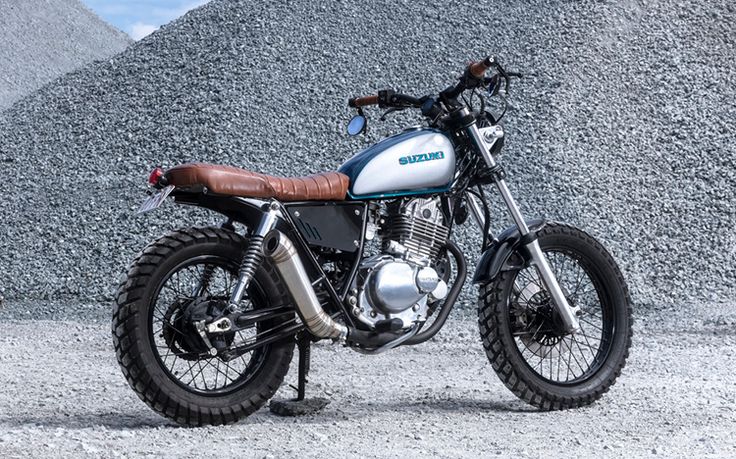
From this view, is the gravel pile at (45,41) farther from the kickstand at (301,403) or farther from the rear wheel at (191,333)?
the rear wheel at (191,333)

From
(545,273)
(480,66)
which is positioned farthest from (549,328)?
(480,66)

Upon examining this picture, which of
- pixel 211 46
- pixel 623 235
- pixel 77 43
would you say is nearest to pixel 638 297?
pixel 623 235

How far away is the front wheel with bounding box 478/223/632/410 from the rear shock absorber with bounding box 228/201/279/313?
4.43 feet

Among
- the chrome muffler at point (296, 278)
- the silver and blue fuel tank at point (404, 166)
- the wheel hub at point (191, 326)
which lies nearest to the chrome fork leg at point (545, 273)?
the silver and blue fuel tank at point (404, 166)

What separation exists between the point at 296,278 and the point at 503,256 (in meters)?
1.26

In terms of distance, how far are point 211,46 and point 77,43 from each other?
62.4ft

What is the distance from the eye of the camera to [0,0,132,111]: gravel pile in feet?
101

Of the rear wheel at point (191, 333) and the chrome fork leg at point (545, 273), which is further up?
the chrome fork leg at point (545, 273)

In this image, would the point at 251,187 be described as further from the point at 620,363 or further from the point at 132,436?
the point at 620,363

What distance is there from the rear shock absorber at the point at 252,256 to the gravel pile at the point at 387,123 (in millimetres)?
6379

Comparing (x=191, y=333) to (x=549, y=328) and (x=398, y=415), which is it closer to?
(x=398, y=415)

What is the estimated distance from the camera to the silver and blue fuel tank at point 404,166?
17.6 feet

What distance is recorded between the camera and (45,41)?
33688mm

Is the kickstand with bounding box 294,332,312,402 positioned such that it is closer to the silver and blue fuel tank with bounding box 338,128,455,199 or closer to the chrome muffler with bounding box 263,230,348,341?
the chrome muffler with bounding box 263,230,348,341
